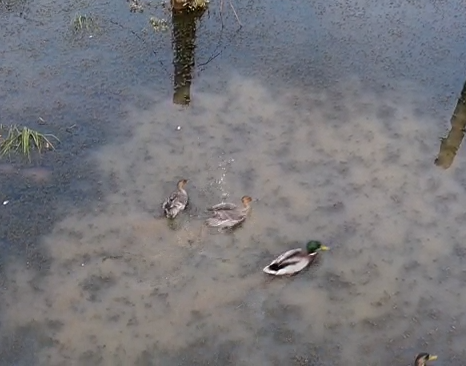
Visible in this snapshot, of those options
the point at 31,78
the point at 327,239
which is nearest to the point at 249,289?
the point at 327,239

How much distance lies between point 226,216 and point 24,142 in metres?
2.58

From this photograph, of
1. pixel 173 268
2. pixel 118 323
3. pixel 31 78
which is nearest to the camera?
pixel 118 323

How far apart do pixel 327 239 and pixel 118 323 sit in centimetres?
223

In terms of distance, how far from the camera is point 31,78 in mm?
8289


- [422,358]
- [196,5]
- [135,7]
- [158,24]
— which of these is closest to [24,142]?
[158,24]

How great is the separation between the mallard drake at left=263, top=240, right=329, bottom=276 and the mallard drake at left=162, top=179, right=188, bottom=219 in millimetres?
1139

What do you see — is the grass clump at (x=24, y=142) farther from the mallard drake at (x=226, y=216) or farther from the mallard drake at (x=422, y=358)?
the mallard drake at (x=422, y=358)

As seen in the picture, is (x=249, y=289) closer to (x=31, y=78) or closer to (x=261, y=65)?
(x=261, y=65)

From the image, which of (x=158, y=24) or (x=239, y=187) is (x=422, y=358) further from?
(x=158, y=24)

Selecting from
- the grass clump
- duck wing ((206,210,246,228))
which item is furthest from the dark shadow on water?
duck wing ((206,210,246,228))

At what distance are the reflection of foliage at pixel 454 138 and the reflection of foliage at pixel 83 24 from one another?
506cm

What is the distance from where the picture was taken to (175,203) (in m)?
6.54

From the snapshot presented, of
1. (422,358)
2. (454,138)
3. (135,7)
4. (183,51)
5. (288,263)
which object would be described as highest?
(135,7)

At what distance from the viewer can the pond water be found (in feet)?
18.8
